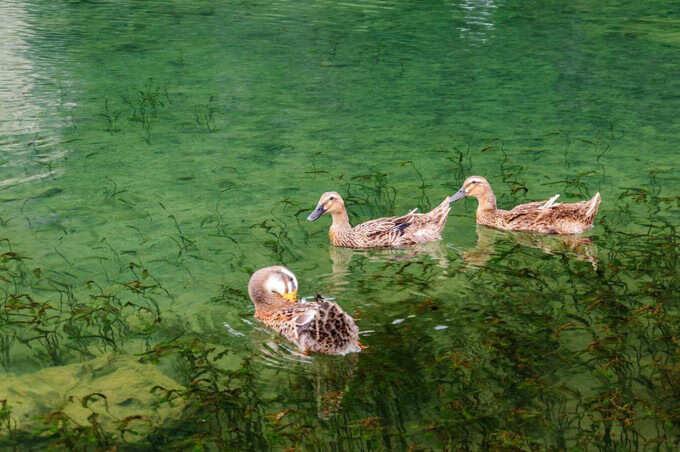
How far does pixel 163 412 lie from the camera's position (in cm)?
584

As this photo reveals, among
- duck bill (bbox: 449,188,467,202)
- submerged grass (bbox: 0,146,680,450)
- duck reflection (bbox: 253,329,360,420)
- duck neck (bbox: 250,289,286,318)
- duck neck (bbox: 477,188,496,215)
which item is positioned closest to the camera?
submerged grass (bbox: 0,146,680,450)

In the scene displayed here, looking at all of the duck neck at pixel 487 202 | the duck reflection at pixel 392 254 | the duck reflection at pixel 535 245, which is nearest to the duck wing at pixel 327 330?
the duck reflection at pixel 392 254

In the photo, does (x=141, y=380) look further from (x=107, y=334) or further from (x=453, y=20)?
(x=453, y=20)

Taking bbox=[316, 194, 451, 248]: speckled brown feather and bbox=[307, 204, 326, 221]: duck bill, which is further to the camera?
bbox=[307, 204, 326, 221]: duck bill

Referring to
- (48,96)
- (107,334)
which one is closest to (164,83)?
(48,96)

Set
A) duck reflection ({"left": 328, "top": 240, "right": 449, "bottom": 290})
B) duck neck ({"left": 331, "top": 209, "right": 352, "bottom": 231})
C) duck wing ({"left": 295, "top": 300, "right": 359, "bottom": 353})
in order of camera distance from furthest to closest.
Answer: duck neck ({"left": 331, "top": 209, "right": 352, "bottom": 231}), duck reflection ({"left": 328, "top": 240, "right": 449, "bottom": 290}), duck wing ({"left": 295, "top": 300, "right": 359, "bottom": 353})

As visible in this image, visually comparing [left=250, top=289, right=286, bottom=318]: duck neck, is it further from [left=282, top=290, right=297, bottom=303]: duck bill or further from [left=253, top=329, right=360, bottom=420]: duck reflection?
[left=253, top=329, right=360, bottom=420]: duck reflection

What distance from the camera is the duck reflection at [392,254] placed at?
854 centimetres

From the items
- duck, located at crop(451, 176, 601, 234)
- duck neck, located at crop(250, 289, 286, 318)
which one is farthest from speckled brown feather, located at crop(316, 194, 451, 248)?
duck neck, located at crop(250, 289, 286, 318)

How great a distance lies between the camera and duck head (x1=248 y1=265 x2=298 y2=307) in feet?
23.8

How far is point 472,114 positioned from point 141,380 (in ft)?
30.0

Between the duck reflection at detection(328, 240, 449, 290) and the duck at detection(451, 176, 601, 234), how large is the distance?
29.5 inches

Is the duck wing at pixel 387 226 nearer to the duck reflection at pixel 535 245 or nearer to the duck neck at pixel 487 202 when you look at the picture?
Result: the duck reflection at pixel 535 245

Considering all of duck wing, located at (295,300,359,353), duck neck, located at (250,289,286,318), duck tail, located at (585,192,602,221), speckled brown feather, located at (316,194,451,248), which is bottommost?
speckled brown feather, located at (316,194,451,248)
